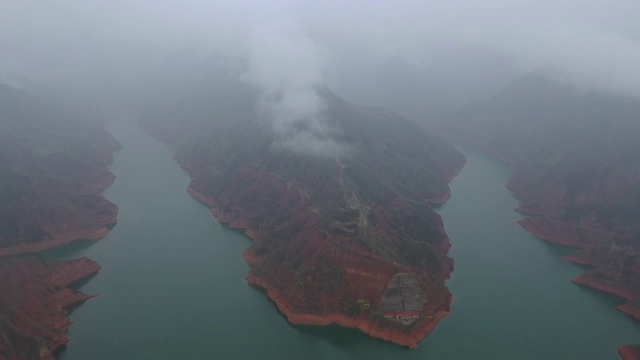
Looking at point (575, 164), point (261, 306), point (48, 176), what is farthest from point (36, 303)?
point (575, 164)

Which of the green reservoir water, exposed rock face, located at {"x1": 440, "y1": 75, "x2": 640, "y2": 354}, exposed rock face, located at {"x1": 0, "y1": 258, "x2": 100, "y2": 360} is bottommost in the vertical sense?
exposed rock face, located at {"x1": 0, "y1": 258, "x2": 100, "y2": 360}

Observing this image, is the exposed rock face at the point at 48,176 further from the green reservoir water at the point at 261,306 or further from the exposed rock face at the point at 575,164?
the exposed rock face at the point at 575,164

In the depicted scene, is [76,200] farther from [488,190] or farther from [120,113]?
[120,113]

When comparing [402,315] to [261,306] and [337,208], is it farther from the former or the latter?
[337,208]

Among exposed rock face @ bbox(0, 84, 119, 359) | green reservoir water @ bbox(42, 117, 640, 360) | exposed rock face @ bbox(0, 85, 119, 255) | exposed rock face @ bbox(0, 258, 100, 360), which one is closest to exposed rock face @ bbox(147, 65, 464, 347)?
green reservoir water @ bbox(42, 117, 640, 360)

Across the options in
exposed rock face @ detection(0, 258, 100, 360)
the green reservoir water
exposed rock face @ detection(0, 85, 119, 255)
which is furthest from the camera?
exposed rock face @ detection(0, 85, 119, 255)

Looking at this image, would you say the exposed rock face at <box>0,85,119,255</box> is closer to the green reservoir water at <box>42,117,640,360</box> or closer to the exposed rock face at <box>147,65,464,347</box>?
the green reservoir water at <box>42,117,640,360</box>

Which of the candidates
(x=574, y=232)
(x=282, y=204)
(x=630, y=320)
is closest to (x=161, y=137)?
(x=282, y=204)

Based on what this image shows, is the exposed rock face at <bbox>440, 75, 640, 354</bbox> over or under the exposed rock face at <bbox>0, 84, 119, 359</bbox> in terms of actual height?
over

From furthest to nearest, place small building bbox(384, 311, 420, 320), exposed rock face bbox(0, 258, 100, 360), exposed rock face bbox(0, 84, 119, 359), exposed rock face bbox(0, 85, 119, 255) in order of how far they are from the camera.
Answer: exposed rock face bbox(0, 85, 119, 255) → small building bbox(384, 311, 420, 320) → exposed rock face bbox(0, 84, 119, 359) → exposed rock face bbox(0, 258, 100, 360)
